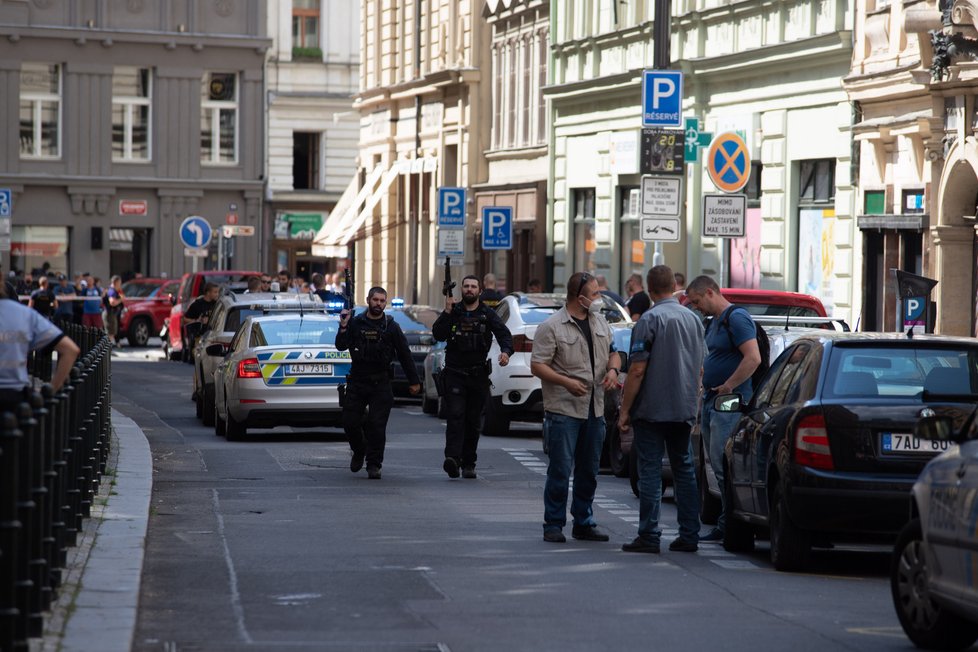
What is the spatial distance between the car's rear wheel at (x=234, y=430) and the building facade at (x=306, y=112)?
51220mm

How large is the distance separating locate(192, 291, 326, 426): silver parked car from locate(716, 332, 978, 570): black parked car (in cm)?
1328

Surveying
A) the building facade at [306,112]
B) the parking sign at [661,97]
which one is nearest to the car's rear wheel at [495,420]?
the parking sign at [661,97]

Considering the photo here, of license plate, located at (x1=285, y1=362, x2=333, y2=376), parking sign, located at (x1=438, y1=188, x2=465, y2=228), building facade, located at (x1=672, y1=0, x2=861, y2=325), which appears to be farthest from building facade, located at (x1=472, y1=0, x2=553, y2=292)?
license plate, located at (x1=285, y1=362, x2=333, y2=376)

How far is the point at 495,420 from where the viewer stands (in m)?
24.6

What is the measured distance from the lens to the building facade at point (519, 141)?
1852 inches

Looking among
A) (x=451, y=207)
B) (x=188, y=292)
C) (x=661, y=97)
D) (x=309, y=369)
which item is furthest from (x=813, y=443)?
(x=188, y=292)

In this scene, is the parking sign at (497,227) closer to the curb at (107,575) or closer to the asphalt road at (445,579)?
the asphalt road at (445,579)

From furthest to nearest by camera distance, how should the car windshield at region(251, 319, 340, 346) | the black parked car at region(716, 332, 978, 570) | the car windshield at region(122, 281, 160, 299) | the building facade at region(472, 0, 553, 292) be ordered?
the car windshield at region(122, 281, 160, 299)
the building facade at region(472, 0, 553, 292)
the car windshield at region(251, 319, 340, 346)
the black parked car at region(716, 332, 978, 570)

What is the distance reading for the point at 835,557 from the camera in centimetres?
1357

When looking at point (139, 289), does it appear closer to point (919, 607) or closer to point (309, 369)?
point (309, 369)

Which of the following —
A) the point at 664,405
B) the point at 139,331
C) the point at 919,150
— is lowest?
the point at 139,331

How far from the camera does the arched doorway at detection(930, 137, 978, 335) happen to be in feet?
90.2

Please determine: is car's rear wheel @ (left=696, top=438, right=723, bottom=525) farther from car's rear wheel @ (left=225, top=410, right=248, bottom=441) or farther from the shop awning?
the shop awning

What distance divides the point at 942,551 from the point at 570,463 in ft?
16.6
